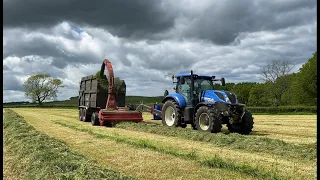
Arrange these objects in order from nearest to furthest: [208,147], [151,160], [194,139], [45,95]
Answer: [151,160], [208,147], [194,139], [45,95]

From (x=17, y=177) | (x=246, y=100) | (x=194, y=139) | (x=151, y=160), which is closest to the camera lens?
(x=17, y=177)

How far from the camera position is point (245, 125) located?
40.7 ft

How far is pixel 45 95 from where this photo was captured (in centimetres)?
7206

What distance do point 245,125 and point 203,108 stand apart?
162 cm

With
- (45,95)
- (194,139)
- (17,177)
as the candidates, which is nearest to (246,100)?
(45,95)

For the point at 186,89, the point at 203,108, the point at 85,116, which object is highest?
the point at 186,89

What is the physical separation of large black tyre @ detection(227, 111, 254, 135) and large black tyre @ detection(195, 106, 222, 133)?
1.14 meters

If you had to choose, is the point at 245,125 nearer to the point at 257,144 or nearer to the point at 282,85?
the point at 257,144

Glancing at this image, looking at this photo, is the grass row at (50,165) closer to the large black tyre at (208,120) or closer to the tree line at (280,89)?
the large black tyre at (208,120)

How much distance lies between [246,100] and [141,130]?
71.7m

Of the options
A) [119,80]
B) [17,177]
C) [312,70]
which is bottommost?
[17,177]

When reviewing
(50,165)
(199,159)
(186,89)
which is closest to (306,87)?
(186,89)

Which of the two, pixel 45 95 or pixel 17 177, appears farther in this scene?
pixel 45 95

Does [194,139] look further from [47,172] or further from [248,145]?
[47,172]
